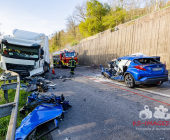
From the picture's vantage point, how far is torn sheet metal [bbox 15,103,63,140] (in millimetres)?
2381

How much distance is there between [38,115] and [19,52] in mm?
6469

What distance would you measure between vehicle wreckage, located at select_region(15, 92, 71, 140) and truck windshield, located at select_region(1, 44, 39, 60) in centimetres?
510

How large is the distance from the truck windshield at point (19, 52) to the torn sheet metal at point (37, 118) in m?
5.84

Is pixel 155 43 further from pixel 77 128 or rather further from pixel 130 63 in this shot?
pixel 77 128

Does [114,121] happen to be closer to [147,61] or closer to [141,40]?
[147,61]

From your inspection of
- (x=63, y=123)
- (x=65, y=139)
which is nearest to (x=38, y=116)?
(x=63, y=123)

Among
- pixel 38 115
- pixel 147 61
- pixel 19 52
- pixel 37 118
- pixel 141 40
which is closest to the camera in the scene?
pixel 37 118

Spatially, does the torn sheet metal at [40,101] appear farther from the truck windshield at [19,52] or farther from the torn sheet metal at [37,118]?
the truck windshield at [19,52]

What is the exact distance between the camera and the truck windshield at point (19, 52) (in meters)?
7.66

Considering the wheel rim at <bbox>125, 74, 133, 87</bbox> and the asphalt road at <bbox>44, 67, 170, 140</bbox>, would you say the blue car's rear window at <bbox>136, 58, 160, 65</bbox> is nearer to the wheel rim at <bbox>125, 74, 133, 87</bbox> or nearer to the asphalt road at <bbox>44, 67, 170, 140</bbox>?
the wheel rim at <bbox>125, 74, 133, 87</bbox>

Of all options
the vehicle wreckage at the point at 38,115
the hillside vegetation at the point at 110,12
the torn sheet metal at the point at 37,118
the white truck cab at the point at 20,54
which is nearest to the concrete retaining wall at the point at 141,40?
the hillside vegetation at the point at 110,12

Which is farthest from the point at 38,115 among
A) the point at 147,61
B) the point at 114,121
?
the point at 147,61

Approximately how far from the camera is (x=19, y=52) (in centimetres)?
786

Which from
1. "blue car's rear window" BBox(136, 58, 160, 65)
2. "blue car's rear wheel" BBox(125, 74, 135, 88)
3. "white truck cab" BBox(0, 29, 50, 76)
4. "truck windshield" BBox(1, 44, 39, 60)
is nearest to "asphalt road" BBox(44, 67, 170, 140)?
"blue car's rear wheel" BBox(125, 74, 135, 88)
